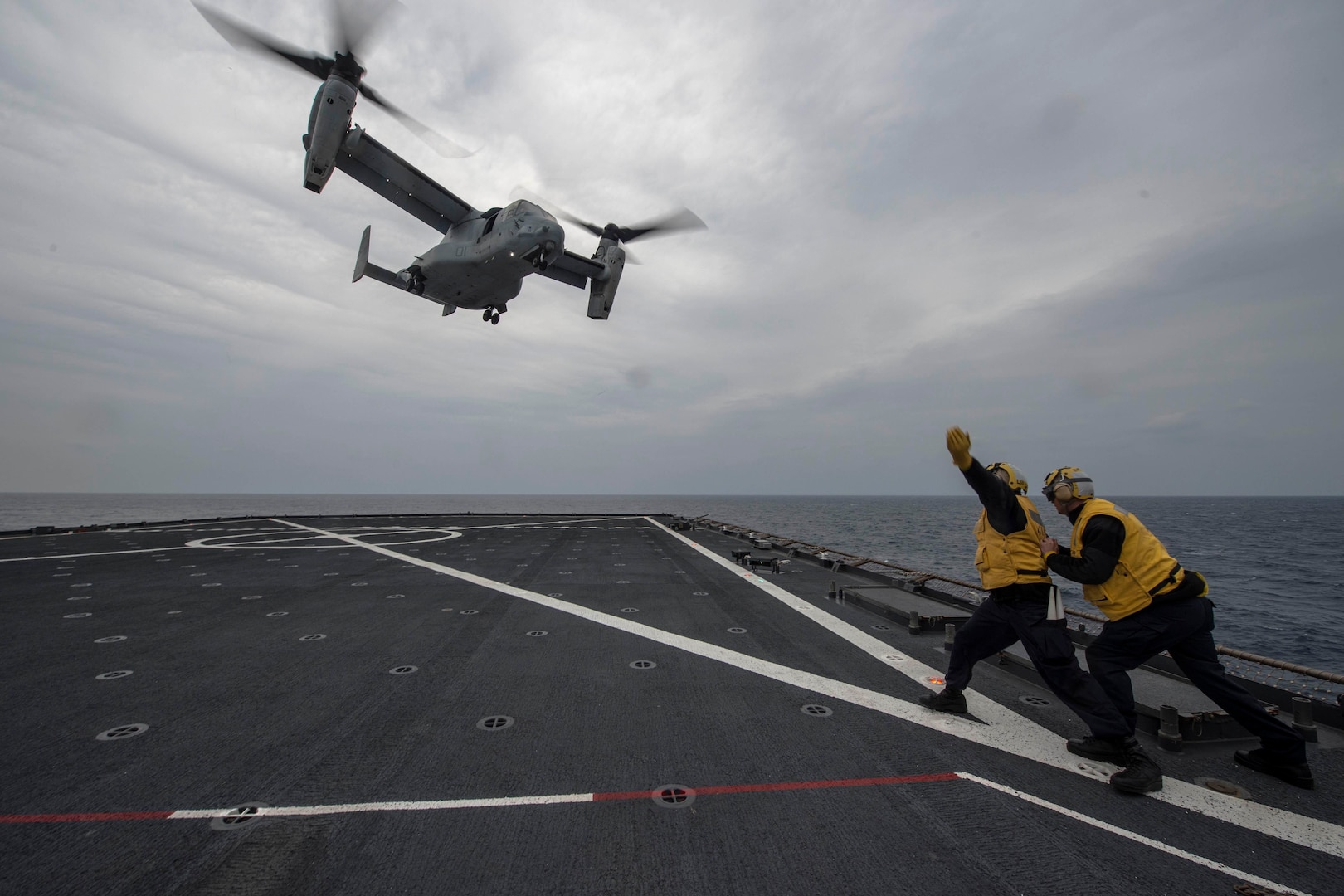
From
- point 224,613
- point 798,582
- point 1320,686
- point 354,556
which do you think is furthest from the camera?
point 354,556

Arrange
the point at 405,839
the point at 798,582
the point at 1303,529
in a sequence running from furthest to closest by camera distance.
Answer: the point at 1303,529
the point at 798,582
the point at 405,839

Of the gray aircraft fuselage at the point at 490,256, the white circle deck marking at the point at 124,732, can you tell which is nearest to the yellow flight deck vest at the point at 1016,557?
the white circle deck marking at the point at 124,732

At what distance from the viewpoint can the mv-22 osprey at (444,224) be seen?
13.4 meters

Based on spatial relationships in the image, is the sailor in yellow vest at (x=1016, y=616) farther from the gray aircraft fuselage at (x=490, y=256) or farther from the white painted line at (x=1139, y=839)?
the gray aircraft fuselage at (x=490, y=256)

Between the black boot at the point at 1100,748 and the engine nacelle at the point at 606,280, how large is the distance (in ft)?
64.6

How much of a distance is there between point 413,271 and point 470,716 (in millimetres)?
19074

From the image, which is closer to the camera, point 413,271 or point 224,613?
point 224,613

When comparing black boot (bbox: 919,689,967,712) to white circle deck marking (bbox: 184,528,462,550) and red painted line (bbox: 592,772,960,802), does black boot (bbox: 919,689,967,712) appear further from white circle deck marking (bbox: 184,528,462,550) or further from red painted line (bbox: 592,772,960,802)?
white circle deck marking (bbox: 184,528,462,550)

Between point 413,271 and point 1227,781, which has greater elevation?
point 413,271

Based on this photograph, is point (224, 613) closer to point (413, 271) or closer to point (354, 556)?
point (354, 556)

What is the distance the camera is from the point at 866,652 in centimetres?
639

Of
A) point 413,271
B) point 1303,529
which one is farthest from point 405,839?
point 1303,529

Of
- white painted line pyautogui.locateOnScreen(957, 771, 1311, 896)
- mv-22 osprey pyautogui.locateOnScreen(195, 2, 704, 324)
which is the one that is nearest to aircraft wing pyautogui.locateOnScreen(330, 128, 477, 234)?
mv-22 osprey pyautogui.locateOnScreen(195, 2, 704, 324)

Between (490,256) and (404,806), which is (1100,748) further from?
(490,256)
